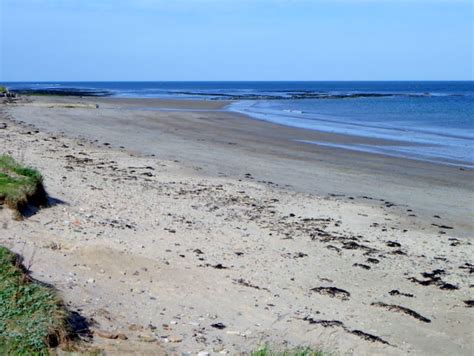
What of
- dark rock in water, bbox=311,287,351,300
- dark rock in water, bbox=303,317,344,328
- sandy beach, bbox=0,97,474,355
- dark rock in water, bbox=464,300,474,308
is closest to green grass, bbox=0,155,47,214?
sandy beach, bbox=0,97,474,355

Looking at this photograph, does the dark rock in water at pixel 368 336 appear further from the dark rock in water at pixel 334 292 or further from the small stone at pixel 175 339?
the small stone at pixel 175 339

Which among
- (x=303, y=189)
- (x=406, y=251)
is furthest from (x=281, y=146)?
(x=406, y=251)

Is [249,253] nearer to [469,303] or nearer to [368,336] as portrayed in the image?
[368,336]

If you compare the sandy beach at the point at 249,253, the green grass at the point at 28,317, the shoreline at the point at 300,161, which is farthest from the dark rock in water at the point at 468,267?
the green grass at the point at 28,317

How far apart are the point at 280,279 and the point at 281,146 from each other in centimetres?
1519

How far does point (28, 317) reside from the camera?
4.62 m

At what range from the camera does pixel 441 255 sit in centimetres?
902

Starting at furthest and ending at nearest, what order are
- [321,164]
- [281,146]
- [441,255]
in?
1. [281,146]
2. [321,164]
3. [441,255]

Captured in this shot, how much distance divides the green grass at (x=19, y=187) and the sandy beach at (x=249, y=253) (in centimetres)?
24

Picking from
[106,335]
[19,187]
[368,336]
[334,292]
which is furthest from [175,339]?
[19,187]

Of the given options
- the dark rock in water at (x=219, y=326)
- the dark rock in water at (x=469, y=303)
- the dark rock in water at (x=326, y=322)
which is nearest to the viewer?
the dark rock in water at (x=219, y=326)

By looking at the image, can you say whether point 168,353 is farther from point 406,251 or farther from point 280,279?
point 406,251

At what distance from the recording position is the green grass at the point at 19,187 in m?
8.05

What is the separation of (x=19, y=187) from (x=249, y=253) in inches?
127
